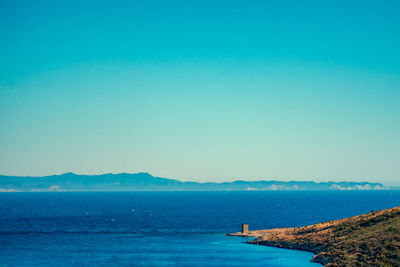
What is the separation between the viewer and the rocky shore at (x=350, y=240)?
6175cm

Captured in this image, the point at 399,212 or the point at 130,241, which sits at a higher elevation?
the point at 399,212

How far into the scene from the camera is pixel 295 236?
84.9 metres

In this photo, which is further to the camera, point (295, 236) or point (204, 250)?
point (295, 236)

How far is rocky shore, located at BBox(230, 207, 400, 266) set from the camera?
61.8 metres

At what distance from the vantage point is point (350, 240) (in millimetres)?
71188

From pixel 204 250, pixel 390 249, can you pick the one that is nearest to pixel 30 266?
pixel 204 250

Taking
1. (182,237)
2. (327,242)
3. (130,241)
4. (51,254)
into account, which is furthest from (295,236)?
(51,254)

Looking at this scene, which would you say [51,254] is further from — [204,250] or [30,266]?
[204,250]

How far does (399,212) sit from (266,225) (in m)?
50.0

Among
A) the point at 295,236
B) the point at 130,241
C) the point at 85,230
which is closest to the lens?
the point at 295,236

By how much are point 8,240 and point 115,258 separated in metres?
34.2

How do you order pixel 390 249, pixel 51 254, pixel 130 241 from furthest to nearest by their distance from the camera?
1. pixel 130 241
2. pixel 51 254
3. pixel 390 249

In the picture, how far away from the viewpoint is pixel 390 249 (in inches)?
2458

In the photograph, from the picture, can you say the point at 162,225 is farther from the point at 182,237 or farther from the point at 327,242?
the point at 327,242
